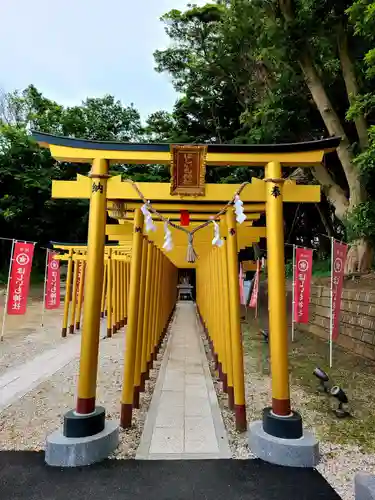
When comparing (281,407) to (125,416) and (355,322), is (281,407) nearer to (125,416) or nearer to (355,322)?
(125,416)

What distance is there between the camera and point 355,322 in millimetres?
8578

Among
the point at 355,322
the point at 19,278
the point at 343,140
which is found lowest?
the point at 355,322

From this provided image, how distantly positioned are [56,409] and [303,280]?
6683 mm

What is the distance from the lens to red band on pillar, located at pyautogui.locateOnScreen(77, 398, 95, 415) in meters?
3.63

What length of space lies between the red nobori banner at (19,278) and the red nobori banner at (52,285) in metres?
2.13

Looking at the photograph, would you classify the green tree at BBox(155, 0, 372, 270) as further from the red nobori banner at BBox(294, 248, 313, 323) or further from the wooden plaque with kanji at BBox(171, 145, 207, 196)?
the wooden plaque with kanji at BBox(171, 145, 207, 196)

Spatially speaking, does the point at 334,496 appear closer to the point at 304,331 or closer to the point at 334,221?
the point at 304,331

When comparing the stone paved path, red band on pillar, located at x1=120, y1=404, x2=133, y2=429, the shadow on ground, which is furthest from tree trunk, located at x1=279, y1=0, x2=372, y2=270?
red band on pillar, located at x1=120, y1=404, x2=133, y2=429

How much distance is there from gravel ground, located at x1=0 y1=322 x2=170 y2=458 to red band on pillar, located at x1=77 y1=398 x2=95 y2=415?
54 centimetres

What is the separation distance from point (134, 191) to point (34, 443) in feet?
10.6

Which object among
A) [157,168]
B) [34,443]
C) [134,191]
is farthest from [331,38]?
[157,168]

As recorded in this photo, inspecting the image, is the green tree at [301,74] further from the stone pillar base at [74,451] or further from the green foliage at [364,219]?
the stone pillar base at [74,451]

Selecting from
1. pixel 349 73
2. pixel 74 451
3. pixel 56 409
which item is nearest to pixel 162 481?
pixel 74 451

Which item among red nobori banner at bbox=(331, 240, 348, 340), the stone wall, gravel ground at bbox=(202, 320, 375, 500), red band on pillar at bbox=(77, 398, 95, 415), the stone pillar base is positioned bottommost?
gravel ground at bbox=(202, 320, 375, 500)
